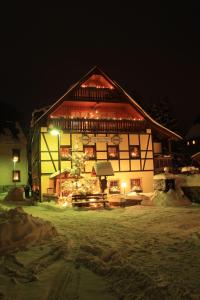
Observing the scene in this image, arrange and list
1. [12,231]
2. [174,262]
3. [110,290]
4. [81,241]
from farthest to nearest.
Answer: [81,241]
[12,231]
[174,262]
[110,290]

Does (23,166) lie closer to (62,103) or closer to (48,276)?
(62,103)

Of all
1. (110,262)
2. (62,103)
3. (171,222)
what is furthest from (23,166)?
(110,262)

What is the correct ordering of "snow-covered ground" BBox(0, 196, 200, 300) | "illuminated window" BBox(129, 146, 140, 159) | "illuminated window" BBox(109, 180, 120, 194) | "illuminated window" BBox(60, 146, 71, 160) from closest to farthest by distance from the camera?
"snow-covered ground" BBox(0, 196, 200, 300) → "illuminated window" BBox(60, 146, 71, 160) → "illuminated window" BBox(109, 180, 120, 194) → "illuminated window" BBox(129, 146, 140, 159)

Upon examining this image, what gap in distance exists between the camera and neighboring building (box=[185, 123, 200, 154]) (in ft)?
188

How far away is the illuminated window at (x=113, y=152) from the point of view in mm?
28328

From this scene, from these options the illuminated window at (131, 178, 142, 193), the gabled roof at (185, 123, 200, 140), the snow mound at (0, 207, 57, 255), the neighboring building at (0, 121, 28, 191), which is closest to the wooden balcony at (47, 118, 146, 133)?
the illuminated window at (131, 178, 142, 193)

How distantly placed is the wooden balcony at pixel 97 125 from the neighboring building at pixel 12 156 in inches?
696

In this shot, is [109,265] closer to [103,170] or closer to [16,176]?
[103,170]

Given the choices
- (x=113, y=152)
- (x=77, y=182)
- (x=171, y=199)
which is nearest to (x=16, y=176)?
(x=113, y=152)

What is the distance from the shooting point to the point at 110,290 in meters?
5.87

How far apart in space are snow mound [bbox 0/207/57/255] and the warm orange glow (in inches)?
782

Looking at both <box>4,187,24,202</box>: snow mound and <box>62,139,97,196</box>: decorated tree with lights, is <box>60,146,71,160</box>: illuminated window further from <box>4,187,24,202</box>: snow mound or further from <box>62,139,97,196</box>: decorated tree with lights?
<box>4,187,24,202</box>: snow mound

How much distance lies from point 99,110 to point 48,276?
918 inches

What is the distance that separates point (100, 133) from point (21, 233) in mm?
19379
